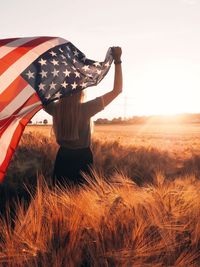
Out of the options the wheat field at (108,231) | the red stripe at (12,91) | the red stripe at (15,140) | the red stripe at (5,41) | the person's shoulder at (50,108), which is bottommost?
the wheat field at (108,231)

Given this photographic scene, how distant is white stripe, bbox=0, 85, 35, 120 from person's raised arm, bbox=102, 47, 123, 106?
2.40ft

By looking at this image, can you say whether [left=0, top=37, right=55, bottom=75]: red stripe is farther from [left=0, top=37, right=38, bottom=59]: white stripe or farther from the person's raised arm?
the person's raised arm

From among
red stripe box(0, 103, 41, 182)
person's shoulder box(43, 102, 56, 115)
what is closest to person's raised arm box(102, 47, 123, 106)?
person's shoulder box(43, 102, 56, 115)

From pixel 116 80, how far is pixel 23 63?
98 centimetres

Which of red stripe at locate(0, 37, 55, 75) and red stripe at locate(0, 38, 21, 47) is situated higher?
red stripe at locate(0, 38, 21, 47)

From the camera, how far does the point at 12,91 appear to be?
4703mm

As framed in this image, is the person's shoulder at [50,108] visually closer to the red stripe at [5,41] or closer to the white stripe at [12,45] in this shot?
the white stripe at [12,45]

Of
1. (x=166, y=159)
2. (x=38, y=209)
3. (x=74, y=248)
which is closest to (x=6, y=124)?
(x=38, y=209)

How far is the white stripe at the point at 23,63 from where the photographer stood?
15.8 feet

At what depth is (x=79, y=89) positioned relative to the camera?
16.5ft

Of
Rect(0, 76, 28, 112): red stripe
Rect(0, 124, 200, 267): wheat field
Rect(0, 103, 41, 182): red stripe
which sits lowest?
Rect(0, 124, 200, 267): wheat field

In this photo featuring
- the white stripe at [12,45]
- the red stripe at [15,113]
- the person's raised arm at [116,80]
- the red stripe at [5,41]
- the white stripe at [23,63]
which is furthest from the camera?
the red stripe at [5,41]

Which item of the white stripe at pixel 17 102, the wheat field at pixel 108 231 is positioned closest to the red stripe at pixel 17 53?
the white stripe at pixel 17 102

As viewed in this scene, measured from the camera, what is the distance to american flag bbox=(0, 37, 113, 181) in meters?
4.48
